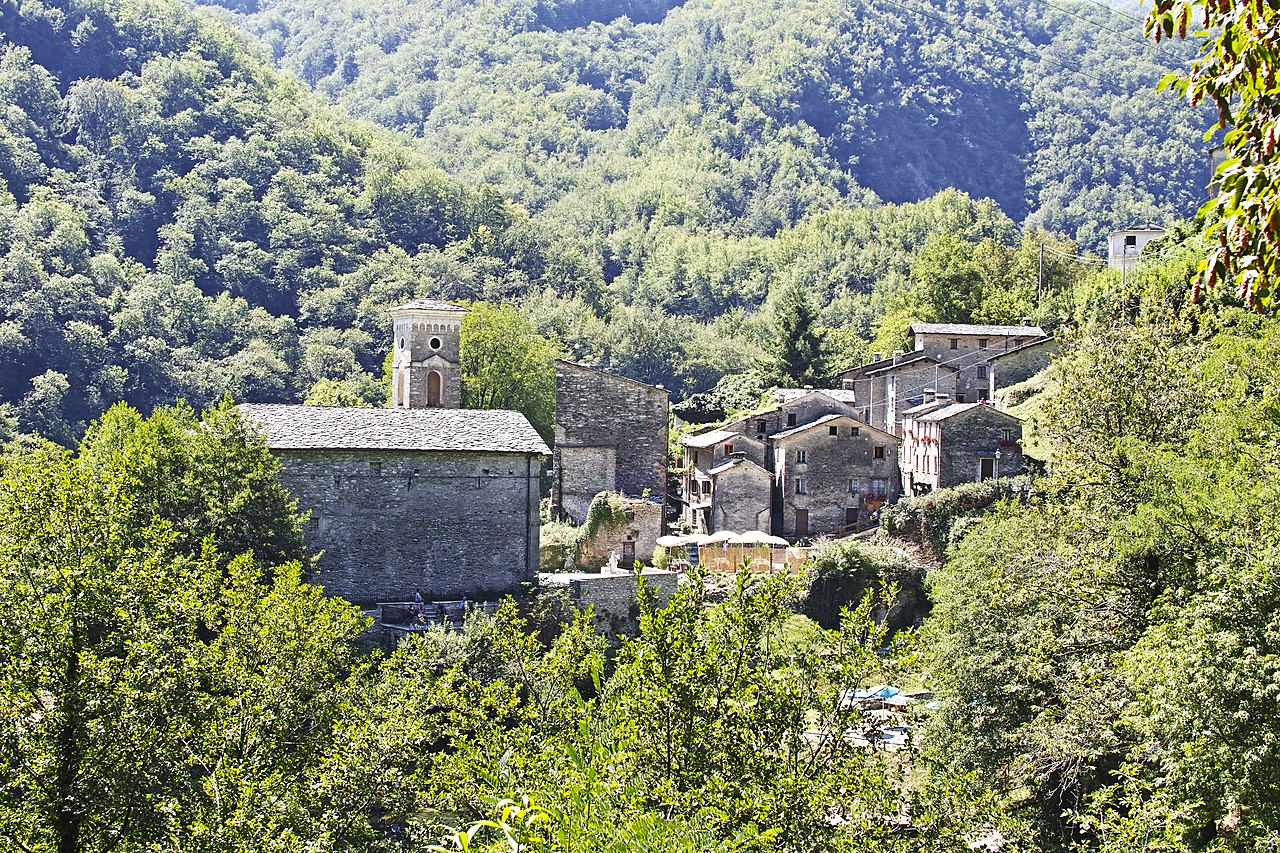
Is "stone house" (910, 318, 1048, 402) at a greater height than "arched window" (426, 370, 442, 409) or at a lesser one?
greater

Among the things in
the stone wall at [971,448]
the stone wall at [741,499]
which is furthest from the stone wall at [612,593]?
the stone wall at [971,448]

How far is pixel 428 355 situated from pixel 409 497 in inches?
446

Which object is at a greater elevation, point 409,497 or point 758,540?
point 409,497

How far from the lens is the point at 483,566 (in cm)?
3666

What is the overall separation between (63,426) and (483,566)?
139 ft

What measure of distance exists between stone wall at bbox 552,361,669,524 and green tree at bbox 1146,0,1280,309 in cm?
4216

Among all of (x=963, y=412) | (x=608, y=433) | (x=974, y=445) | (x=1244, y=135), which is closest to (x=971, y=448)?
(x=974, y=445)

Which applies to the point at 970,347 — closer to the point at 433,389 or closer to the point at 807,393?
the point at 807,393

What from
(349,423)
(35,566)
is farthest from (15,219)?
(35,566)

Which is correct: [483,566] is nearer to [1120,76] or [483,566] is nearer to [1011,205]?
[1011,205]

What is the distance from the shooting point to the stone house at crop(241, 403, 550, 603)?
3553 cm

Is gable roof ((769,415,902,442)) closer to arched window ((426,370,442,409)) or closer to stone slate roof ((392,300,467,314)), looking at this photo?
arched window ((426,370,442,409))

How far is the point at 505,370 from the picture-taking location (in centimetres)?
6450

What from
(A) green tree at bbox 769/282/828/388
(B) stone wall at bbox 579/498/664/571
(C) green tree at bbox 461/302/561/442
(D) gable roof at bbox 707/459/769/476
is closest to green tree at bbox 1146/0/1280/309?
(B) stone wall at bbox 579/498/664/571
